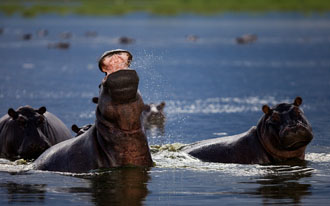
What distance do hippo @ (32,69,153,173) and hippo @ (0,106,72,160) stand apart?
2059 millimetres

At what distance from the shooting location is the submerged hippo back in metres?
8.99

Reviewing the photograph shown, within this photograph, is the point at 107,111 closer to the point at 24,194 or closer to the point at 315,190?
the point at 24,194

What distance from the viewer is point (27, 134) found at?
12.2 metres

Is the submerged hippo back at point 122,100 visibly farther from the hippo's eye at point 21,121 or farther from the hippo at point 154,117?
the hippo at point 154,117

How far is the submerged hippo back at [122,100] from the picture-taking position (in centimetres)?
899

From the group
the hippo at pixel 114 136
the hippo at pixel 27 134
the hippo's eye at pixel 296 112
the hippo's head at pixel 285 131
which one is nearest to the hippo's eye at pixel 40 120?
the hippo at pixel 27 134

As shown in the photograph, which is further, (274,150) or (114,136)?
(274,150)

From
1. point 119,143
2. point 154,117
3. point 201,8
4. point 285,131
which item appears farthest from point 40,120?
point 201,8

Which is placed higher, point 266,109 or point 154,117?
point 266,109

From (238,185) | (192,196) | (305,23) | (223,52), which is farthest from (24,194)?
(305,23)

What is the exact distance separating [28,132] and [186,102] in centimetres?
918

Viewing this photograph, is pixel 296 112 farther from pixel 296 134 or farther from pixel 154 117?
pixel 154 117

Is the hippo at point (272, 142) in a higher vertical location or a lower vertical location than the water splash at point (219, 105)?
lower

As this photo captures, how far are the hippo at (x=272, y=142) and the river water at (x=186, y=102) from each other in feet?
0.97
